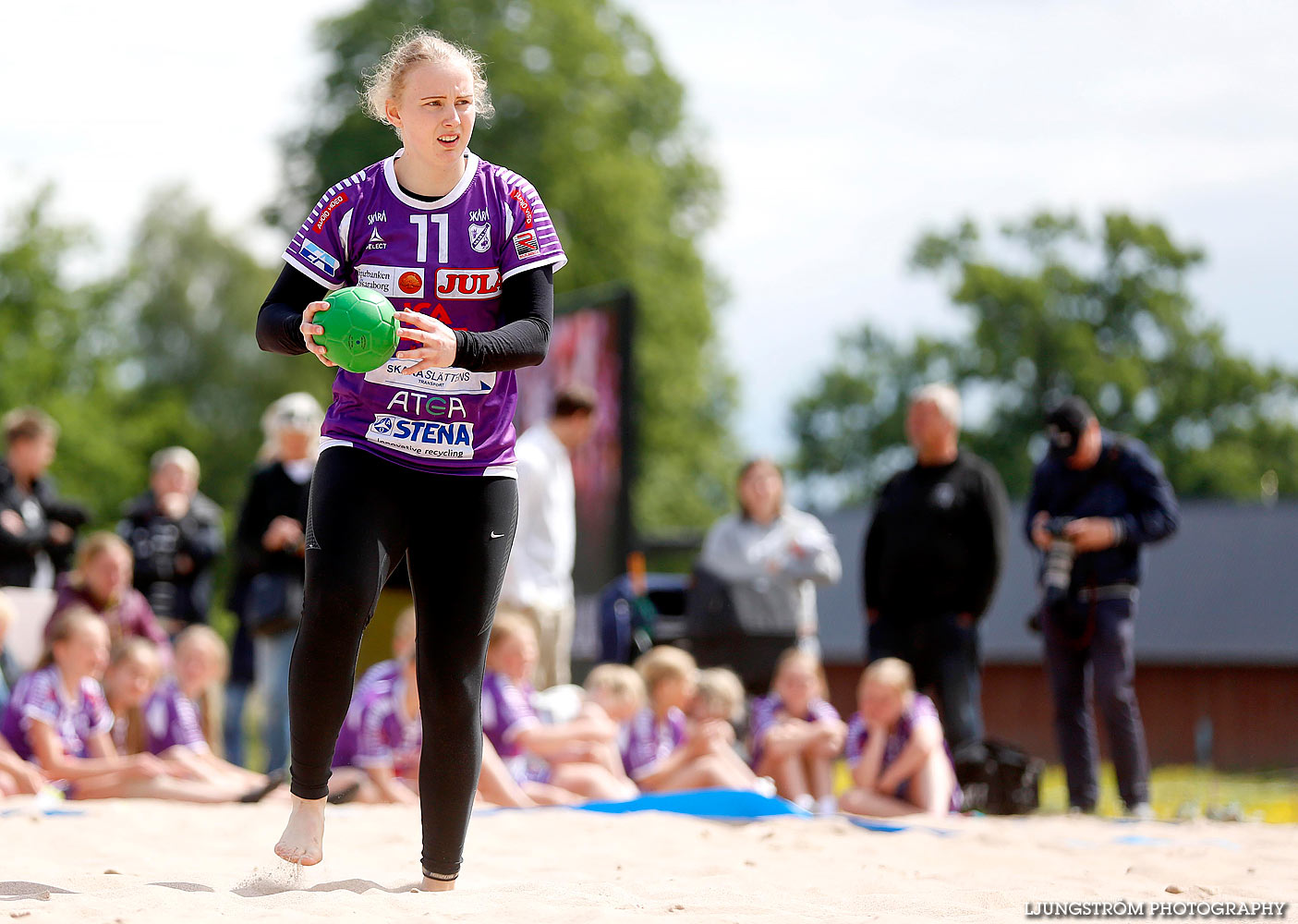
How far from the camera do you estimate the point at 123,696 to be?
7414mm

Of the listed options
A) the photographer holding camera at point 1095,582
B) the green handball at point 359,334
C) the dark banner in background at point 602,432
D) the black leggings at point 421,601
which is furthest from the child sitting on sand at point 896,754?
the green handball at point 359,334

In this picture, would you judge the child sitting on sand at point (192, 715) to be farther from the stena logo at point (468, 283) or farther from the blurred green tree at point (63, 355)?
the blurred green tree at point (63, 355)

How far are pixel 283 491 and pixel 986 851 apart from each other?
4469mm

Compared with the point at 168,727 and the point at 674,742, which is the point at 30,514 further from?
the point at 674,742

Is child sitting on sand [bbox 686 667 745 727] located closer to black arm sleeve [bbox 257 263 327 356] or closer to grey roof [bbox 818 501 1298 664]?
black arm sleeve [bbox 257 263 327 356]

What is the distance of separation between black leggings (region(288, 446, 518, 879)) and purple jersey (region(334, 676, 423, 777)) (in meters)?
3.13

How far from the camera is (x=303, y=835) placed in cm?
381

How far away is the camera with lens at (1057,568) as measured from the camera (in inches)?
300

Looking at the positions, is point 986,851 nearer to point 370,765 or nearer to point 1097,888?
point 1097,888

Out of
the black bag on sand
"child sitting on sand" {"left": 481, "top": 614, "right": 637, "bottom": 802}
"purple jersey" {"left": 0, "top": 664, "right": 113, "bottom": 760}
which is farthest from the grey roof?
"purple jersey" {"left": 0, "top": 664, "right": 113, "bottom": 760}

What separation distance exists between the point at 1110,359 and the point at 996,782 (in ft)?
143

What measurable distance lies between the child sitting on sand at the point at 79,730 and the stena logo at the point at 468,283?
3705mm

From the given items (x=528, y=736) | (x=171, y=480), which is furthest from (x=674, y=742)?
(x=171, y=480)

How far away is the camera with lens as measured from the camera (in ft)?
25.0
